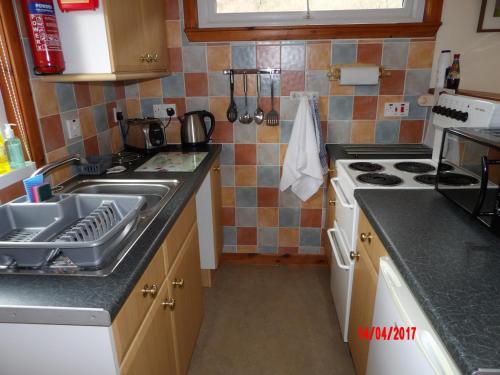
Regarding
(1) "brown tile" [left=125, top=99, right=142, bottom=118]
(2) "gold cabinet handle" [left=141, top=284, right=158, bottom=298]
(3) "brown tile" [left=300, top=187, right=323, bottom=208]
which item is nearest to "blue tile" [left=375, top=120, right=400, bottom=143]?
(3) "brown tile" [left=300, top=187, right=323, bottom=208]

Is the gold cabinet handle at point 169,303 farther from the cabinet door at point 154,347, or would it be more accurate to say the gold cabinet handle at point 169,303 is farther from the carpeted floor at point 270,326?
the carpeted floor at point 270,326

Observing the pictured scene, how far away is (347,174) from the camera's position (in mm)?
1705

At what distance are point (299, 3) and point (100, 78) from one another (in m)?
1.35

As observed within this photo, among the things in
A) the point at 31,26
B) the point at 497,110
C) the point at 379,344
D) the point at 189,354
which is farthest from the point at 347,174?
the point at 31,26

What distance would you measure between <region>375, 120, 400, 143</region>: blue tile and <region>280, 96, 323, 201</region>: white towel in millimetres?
438

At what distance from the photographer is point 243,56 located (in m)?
A: 2.24

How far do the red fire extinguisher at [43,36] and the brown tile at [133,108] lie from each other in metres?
0.99

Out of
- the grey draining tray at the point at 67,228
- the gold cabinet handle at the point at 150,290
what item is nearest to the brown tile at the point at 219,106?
the grey draining tray at the point at 67,228

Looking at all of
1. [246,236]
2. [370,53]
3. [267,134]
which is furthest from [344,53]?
[246,236]

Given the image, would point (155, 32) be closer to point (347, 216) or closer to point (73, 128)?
point (73, 128)

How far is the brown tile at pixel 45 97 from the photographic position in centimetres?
144

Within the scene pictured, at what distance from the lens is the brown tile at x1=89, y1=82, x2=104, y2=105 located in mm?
1896

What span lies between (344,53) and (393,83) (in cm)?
35

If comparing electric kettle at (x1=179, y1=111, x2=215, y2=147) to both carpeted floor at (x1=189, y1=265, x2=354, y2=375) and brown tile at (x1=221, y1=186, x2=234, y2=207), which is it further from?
carpeted floor at (x1=189, y1=265, x2=354, y2=375)
